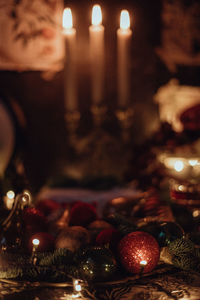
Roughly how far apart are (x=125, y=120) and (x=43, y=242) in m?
1.33

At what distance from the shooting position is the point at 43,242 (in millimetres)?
1078

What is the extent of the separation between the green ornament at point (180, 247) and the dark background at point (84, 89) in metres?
1.51

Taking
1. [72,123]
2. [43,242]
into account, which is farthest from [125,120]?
[43,242]

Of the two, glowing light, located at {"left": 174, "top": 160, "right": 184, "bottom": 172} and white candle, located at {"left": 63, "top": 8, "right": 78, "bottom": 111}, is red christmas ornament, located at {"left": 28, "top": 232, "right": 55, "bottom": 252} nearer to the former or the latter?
glowing light, located at {"left": 174, "top": 160, "right": 184, "bottom": 172}

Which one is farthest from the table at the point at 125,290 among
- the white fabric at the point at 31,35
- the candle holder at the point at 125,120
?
the white fabric at the point at 31,35

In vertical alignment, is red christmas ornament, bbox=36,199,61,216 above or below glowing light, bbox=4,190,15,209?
below

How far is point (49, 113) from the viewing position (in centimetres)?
251

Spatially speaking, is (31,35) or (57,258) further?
(31,35)

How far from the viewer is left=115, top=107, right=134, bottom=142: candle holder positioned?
225 centimetres

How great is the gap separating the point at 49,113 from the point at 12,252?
1494 millimetres

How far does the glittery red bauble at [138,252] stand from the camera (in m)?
0.99

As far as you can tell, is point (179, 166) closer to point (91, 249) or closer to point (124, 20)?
point (124, 20)

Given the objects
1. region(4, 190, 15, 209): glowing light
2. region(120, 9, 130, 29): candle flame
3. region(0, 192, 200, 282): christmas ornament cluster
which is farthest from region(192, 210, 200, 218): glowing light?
region(120, 9, 130, 29): candle flame

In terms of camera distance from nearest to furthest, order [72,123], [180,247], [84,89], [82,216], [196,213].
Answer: [180,247] < [82,216] < [196,213] < [72,123] < [84,89]
